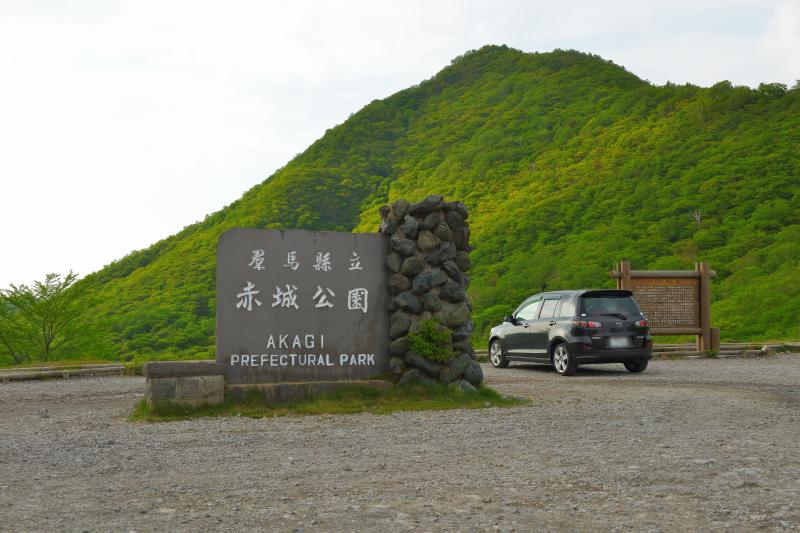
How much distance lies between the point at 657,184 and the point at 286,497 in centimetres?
4779

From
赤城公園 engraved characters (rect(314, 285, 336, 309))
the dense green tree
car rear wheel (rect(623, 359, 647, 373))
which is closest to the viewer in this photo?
赤城公園 engraved characters (rect(314, 285, 336, 309))

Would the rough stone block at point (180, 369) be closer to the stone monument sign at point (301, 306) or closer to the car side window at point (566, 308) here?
the stone monument sign at point (301, 306)

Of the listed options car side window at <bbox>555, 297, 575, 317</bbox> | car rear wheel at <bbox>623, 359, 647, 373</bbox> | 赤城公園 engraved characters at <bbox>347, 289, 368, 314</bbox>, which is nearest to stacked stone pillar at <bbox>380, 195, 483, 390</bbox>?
赤城公園 engraved characters at <bbox>347, 289, 368, 314</bbox>

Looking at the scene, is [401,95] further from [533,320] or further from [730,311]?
[533,320]

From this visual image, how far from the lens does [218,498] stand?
531 centimetres

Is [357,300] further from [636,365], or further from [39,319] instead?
[39,319]

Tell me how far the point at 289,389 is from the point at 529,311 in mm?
7491

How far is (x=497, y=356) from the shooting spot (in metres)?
17.6

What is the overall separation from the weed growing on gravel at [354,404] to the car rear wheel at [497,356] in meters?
6.49

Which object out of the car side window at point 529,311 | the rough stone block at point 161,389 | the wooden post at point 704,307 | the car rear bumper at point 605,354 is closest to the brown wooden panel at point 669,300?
the wooden post at point 704,307

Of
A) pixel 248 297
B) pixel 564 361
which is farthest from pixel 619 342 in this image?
pixel 248 297

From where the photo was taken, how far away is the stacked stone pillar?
1073 cm

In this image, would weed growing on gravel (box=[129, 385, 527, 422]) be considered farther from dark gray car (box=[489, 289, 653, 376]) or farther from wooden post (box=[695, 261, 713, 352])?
wooden post (box=[695, 261, 713, 352])

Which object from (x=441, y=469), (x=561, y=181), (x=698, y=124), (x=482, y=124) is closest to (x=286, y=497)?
(x=441, y=469)
